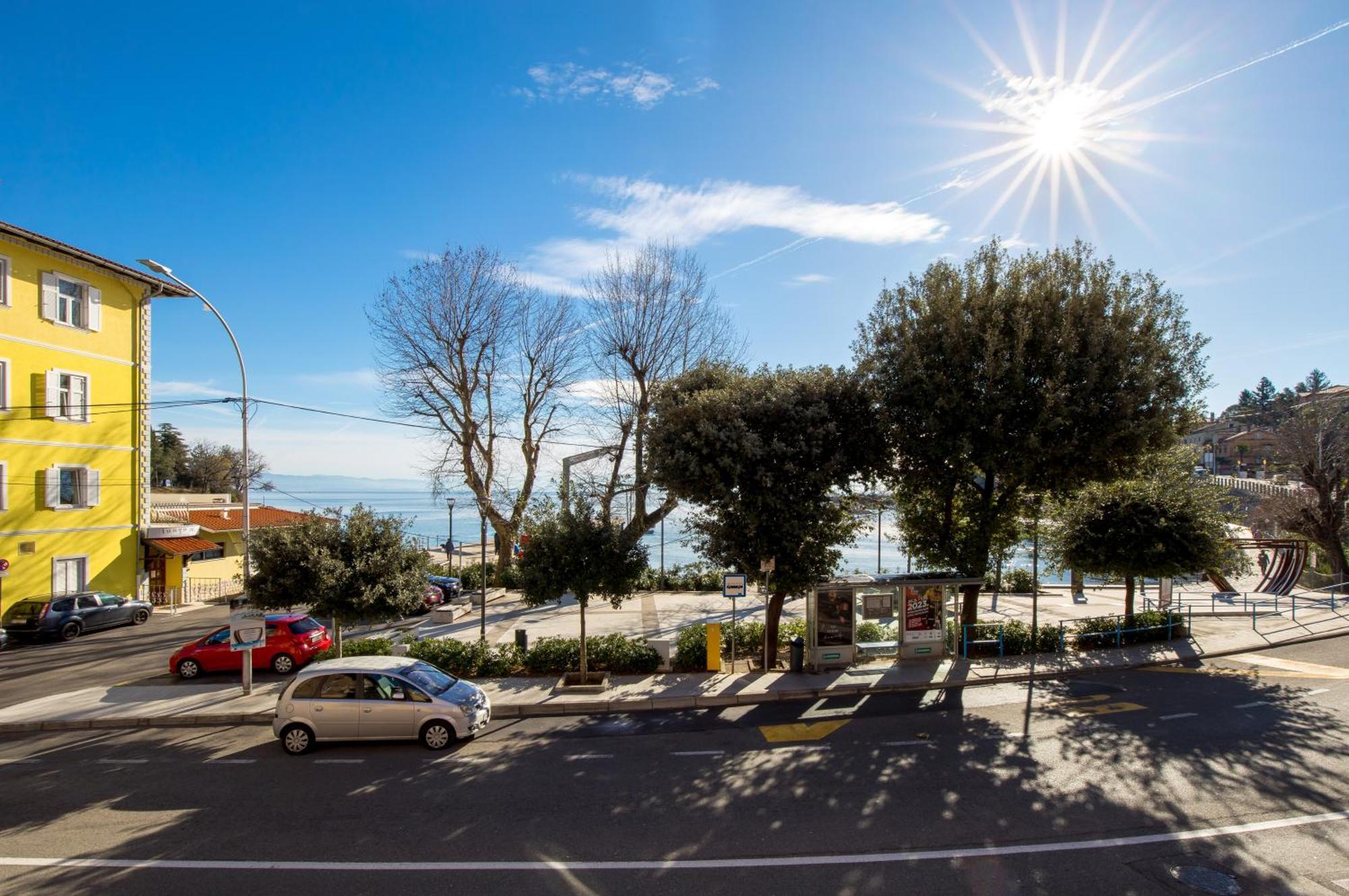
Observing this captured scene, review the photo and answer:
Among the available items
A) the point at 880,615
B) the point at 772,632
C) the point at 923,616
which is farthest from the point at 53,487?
the point at 923,616

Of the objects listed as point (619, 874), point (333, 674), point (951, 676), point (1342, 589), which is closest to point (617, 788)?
point (619, 874)

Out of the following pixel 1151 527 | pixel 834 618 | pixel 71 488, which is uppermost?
pixel 71 488

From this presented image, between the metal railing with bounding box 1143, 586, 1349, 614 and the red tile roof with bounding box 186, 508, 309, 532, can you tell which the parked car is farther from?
the metal railing with bounding box 1143, 586, 1349, 614

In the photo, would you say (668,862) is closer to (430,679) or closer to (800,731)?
(800,731)

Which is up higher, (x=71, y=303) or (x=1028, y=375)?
(x=71, y=303)

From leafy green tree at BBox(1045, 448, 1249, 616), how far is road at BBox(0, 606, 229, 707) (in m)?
25.5

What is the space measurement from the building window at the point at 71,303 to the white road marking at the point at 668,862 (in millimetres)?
27365

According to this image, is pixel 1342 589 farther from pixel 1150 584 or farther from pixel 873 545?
pixel 873 545

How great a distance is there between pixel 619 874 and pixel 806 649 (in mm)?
10974

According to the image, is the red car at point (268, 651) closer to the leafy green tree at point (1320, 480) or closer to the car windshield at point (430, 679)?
the car windshield at point (430, 679)

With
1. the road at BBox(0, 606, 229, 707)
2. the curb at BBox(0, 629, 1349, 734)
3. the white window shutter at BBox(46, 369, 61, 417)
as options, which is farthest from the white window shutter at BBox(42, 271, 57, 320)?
the curb at BBox(0, 629, 1349, 734)

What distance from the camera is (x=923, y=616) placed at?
17906mm

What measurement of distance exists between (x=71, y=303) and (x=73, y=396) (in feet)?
12.7

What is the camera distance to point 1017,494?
1834cm
